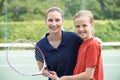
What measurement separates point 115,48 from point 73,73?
9.28ft

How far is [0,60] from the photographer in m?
5.65

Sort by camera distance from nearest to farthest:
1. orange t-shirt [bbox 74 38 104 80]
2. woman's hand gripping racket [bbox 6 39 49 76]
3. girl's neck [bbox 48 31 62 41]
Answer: orange t-shirt [bbox 74 38 104 80] → girl's neck [bbox 48 31 62 41] → woman's hand gripping racket [bbox 6 39 49 76]

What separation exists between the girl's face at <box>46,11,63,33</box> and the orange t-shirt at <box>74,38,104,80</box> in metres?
0.25

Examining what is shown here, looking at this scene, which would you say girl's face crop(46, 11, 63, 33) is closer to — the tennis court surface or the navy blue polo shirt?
the navy blue polo shirt

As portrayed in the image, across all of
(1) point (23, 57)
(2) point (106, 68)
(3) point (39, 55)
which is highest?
(3) point (39, 55)

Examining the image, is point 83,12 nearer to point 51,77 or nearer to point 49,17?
point 49,17

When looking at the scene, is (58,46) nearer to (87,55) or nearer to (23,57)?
(87,55)

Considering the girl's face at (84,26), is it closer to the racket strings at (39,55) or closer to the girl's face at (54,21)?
the girl's face at (54,21)

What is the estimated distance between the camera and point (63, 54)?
320cm

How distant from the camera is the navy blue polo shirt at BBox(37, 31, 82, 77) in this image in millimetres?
3195

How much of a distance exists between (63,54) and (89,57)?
268 millimetres

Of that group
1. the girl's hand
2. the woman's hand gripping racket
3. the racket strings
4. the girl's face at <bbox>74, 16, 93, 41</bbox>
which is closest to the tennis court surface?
the woman's hand gripping racket

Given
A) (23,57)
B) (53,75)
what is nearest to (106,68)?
(23,57)

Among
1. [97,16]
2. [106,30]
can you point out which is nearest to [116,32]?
[106,30]
